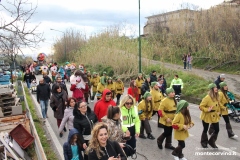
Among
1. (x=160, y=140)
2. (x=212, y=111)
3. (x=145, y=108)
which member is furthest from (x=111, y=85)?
(x=212, y=111)

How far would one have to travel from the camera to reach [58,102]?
8281 millimetres

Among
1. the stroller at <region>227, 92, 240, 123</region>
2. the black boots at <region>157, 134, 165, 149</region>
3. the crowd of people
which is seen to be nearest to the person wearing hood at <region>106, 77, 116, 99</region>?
the crowd of people

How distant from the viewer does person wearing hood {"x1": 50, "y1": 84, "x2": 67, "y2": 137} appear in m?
8.17

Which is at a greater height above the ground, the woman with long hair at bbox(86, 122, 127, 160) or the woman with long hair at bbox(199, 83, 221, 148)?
the woman with long hair at bbox(86, 122, 127, 160)

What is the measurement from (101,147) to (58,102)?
17.4 feet

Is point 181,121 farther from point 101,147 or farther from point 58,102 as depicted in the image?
point 58,102

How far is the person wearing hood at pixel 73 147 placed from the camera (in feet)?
14.5

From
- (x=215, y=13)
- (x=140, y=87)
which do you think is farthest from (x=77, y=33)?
(x=140, y=87)

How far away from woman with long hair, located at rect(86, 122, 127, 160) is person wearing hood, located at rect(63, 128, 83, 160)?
1205 mm

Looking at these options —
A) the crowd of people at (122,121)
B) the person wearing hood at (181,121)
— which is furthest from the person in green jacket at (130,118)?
the person wearing hood at (181,121)

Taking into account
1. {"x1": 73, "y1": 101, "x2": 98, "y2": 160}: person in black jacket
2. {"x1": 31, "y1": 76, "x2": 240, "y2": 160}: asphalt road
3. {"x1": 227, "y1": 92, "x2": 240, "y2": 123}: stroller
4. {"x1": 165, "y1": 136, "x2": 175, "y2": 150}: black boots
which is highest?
{"x1": 73, "y1": 101, "x2": 98, "y2": 160}: person in black jacket

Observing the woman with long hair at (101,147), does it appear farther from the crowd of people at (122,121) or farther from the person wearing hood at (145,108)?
the person wearing hood at (145,108)

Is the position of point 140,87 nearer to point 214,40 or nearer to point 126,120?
point 126,120

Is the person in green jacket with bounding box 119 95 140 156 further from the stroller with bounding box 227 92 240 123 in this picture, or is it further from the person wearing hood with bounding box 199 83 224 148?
the stroller with bounding box 227 92 240 123
